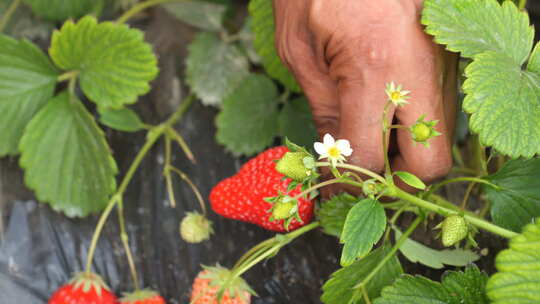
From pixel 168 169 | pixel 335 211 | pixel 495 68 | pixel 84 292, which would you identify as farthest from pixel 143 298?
pixel 495 68

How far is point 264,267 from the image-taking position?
2.66 feet

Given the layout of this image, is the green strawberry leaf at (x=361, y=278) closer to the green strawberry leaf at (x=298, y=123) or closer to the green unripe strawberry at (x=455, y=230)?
the green unripe strawberry at (x=455, y=230)

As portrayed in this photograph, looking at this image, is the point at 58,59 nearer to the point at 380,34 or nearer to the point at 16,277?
the point at 16,277

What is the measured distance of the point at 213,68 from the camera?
100cm

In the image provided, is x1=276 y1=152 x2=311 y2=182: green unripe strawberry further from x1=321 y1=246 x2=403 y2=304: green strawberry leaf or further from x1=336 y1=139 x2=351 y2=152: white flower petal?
x1=321 y1=246 x2=403 y2=304: green strawberry leaf

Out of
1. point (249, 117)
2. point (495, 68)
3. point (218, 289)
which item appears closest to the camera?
point (495, 68)

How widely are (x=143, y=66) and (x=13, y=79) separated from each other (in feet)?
0.68

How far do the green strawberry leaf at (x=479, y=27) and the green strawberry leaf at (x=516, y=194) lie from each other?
11 centimetres

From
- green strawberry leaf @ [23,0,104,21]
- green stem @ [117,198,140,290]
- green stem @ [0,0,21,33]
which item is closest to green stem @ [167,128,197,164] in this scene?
green stem @ [117,198,140,290]

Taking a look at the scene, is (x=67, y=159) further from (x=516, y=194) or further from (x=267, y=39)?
(x=516, y=194)

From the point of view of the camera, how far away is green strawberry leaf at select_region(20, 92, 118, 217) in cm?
86

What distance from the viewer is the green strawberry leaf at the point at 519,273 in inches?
20.1

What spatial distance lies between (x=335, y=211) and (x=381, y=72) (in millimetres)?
160

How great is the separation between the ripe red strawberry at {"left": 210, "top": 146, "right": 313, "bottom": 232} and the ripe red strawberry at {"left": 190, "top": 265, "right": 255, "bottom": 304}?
74mm
